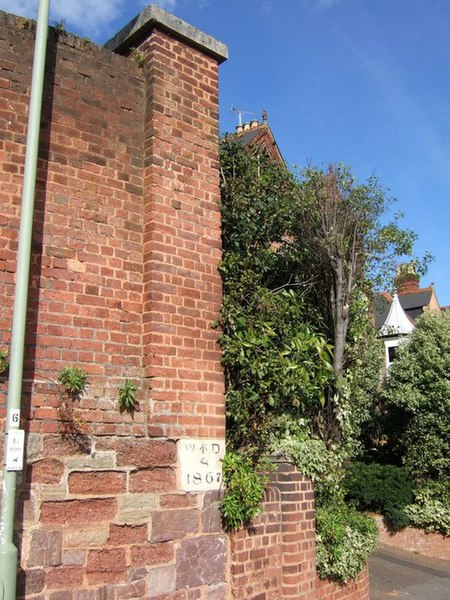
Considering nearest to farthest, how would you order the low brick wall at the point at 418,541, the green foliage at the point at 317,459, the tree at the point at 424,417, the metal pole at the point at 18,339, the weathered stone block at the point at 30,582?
the metal pole at the point at 18,339
the weathered stone block at the point at 30,582
the green foliage at the point at 317,459
the low brick wall at the point at 418,541
the tree at the point at 424,417

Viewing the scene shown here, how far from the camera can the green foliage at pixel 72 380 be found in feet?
13.4

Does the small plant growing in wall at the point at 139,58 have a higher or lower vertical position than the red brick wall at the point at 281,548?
higher

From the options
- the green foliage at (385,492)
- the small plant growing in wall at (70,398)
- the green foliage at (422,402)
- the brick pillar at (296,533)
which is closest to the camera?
the small plant growing in wall at (70,398)

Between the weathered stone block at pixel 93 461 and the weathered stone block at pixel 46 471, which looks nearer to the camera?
the weathered stone block at pixel 46 471

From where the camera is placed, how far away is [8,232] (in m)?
4.13

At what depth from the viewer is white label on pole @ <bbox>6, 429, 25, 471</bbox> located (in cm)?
347

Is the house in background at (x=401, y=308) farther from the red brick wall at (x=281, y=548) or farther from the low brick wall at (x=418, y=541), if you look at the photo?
the low brick wall at (x=418, y=541)

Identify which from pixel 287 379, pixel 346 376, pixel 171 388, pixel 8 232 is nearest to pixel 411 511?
pixel 346 376

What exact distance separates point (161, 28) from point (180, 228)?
1768 millimetres

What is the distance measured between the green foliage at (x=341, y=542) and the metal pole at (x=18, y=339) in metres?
3.05

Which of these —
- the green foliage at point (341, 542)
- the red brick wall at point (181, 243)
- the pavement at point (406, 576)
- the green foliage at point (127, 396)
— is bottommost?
the pavement at point (406, 576)

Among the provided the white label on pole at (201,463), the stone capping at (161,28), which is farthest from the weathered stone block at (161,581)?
the stone capping at (161,28)

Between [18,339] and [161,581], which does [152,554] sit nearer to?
[161,581]

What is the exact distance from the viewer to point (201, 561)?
14.9ft
